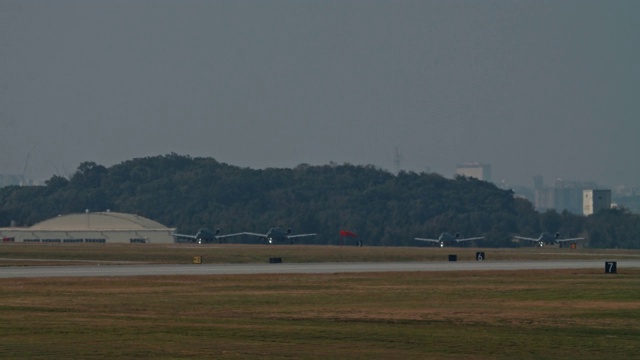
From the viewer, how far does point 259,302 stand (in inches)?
2053

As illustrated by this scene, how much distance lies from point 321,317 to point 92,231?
148500 millimetres

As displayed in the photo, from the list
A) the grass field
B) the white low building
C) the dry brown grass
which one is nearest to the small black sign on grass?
the grass field

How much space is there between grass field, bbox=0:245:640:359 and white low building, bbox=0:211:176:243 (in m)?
118

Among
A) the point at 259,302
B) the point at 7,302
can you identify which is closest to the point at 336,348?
the point at 259,302

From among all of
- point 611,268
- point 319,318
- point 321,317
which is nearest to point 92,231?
point 611,268

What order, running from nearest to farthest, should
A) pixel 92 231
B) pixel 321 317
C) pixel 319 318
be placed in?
pixel 319 318 < pixel 321 317 < pixel 92 231

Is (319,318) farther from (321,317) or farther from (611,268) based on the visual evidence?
(611,268)

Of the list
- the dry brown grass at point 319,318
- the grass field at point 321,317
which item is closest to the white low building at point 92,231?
the grass field at point 321,317

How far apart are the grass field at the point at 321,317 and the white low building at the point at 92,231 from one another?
118 metres

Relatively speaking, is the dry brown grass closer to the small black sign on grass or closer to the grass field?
the grass field

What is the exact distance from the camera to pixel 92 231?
620 ft

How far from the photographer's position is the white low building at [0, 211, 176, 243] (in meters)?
187

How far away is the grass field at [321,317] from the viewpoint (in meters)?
34.6

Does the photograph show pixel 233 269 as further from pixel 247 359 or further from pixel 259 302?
pixel 247 359
